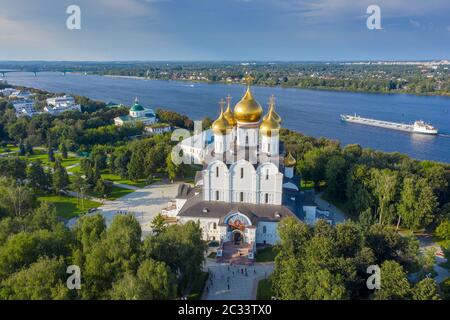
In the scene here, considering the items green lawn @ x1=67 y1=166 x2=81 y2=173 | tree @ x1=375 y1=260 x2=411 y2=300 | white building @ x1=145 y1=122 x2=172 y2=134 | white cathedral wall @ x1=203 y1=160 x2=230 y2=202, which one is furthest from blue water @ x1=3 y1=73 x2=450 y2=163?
tree @ x1=375 y1=260 x2=411 y2=300

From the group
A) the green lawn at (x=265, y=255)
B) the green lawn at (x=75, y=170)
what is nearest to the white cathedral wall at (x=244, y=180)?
the green lawn at (x=265, y=255)

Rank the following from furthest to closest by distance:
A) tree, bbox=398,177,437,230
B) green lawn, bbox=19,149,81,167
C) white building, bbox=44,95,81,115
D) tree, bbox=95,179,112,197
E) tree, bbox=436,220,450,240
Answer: white building, bbox=44,95,81,115 → green lawn, bbox=19,149,81,167 → tree, bbox=95,179,112,197 → tree, bbox=398,177,437,230 → tree, bbox=436,220,450,240

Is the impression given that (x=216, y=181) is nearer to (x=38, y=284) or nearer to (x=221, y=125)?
(x=221, y=125)

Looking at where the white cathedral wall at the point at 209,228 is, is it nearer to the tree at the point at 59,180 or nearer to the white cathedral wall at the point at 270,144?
the white cathedral wall at the point at 270,144

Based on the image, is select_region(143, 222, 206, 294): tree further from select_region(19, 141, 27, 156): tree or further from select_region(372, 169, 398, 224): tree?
select_region(19, 141, 27, 156): tree

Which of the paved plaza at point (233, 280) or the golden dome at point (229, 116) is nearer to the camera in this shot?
the paved plaza at point (233, 280)
